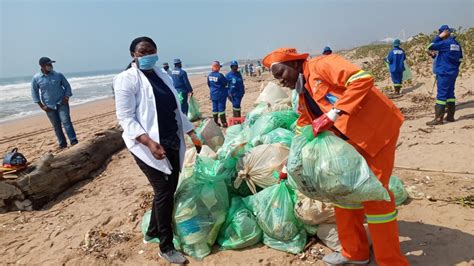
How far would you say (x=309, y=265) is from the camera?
2625 mm

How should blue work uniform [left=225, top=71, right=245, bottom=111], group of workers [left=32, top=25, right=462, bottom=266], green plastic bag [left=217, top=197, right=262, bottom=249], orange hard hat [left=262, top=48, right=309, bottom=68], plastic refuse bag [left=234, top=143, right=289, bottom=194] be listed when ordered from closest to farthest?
group of workers [left=32, top=25, right=462, bottom=266], orange hard hat [left=262, top=48, right=309, bottom=68], green plastic bag [left=217, top=197, right=262, bottom=249], plastic refuse bag [left=234, top=143, right=289, bottom=194], blue work uniform [left=225, top=71, right=245, bottom=111]

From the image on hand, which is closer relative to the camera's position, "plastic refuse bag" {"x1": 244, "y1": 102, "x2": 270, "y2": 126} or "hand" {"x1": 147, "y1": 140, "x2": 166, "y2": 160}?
"hand" {"x1": 147, "y1": 140, "x2": 166, "y2": 160}

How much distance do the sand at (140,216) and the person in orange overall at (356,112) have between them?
0.57m

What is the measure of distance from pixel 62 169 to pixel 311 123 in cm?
348

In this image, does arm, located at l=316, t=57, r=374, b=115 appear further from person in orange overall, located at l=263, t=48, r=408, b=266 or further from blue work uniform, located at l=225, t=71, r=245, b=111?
blue work uniform, located at l=225, t=71, r=245, b=111

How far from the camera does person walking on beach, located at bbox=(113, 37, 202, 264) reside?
99.7 inches

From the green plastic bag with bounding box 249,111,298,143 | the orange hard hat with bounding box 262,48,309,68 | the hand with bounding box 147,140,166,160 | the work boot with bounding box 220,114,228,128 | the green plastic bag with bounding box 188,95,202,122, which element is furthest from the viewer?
the green plastic bag with bounding box 188,95,202,122

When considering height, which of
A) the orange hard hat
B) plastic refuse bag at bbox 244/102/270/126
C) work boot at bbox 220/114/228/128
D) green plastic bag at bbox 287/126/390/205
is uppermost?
the orange hard hat

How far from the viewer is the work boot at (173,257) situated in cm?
272

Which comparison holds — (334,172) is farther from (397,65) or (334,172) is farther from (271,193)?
(397,65)

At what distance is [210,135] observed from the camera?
5016 millimetres

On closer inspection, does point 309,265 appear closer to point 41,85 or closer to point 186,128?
point 186,128

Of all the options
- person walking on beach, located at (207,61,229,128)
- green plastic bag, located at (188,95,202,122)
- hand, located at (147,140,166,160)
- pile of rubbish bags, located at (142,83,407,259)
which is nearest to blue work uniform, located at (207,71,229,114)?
person walking on beach, located at (207,61,229,128)

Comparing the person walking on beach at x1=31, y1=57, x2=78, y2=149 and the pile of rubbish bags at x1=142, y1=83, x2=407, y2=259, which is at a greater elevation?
the person walking on beach at x1=31, y1=57, x2=78, y2=149
